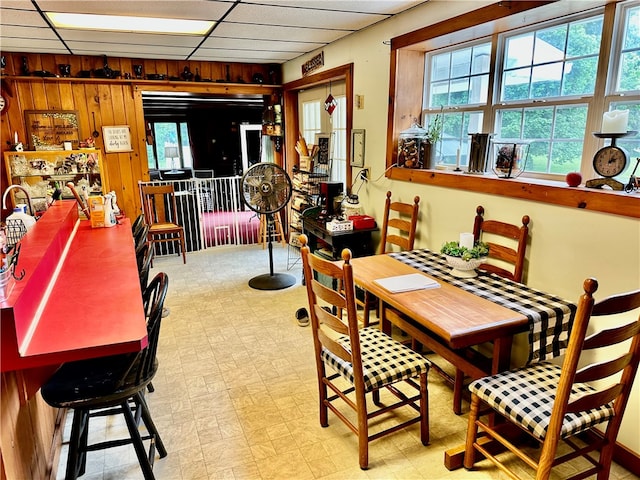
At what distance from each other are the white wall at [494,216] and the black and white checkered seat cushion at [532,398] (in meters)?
0.40

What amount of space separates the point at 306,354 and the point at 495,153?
180cm

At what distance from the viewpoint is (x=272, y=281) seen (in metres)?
4.32

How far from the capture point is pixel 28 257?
5.95 ft

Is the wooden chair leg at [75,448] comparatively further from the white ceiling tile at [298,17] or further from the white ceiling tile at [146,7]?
the white ceiling tile at [298,17]

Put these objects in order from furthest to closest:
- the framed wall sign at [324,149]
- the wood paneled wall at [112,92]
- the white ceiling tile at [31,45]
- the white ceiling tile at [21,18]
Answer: the framed wall sign at [324,149] < the wood paneled wall at [112,92] < the white ceiling tile at [31,45] < the white ceiling tile at [21,18]

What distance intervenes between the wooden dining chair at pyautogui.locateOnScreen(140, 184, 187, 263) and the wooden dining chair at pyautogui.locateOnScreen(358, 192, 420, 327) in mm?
2622

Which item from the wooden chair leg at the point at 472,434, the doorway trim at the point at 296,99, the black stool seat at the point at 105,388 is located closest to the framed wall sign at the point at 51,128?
the doorway trim at the point at 296,99

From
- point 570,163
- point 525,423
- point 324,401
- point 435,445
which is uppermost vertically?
point 570,163

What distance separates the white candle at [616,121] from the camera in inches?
76.2

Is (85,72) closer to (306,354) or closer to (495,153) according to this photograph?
(306,354)

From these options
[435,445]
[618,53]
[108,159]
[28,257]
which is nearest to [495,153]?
[618,53]

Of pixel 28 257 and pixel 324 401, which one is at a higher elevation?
pixel 28 257

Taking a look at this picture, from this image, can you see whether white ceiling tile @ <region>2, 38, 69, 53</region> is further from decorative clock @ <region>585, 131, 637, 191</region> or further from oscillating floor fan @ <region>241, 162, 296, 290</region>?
decorative clock @ <region>585, 131, 637, 191</region>

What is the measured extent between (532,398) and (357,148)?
2.70 metres
